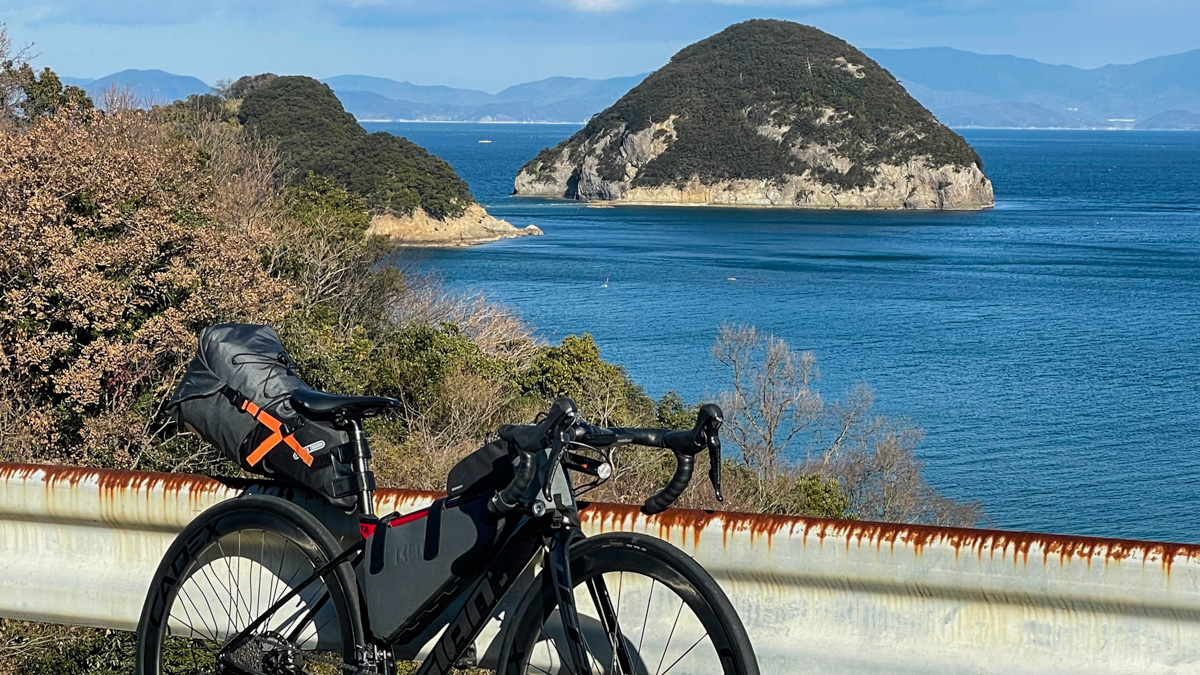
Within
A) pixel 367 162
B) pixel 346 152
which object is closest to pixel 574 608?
pixel 367 162

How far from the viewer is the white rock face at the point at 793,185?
470 ft

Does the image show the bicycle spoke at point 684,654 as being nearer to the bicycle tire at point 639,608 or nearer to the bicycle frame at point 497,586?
the bicycle tire at point 639,608

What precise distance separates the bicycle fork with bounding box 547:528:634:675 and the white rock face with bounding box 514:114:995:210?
144750 mm

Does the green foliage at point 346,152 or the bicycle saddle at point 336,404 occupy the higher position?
the green foliage at point 346,152

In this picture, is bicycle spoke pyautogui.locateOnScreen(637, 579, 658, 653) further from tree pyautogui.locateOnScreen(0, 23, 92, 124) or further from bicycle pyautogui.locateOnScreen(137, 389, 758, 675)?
tree pyautogui.locateOnScreen(0, 23, 92, 124)

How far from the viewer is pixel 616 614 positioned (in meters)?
2.87

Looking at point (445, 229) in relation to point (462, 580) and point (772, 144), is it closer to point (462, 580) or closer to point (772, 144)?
point (772, 144)

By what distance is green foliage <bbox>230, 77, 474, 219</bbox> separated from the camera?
9169 centimetres

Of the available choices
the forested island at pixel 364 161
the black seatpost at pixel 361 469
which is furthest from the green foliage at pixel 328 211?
the forested island at pixel 364 161

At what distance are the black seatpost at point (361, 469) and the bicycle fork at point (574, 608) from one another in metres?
Answer: 0.65

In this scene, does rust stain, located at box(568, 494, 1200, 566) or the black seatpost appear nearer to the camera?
rust stain, located at box(568, 494, 1200, 566)

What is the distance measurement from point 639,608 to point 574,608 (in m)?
0.29

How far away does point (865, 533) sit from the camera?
279cm

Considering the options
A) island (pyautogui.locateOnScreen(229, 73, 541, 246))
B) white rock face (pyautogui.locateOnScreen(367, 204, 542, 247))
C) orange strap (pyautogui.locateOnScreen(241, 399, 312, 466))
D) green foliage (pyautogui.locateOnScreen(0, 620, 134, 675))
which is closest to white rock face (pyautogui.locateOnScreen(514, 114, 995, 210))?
white rock face (pyautogui.locateOnScreen(367, 204, 542, 247))
